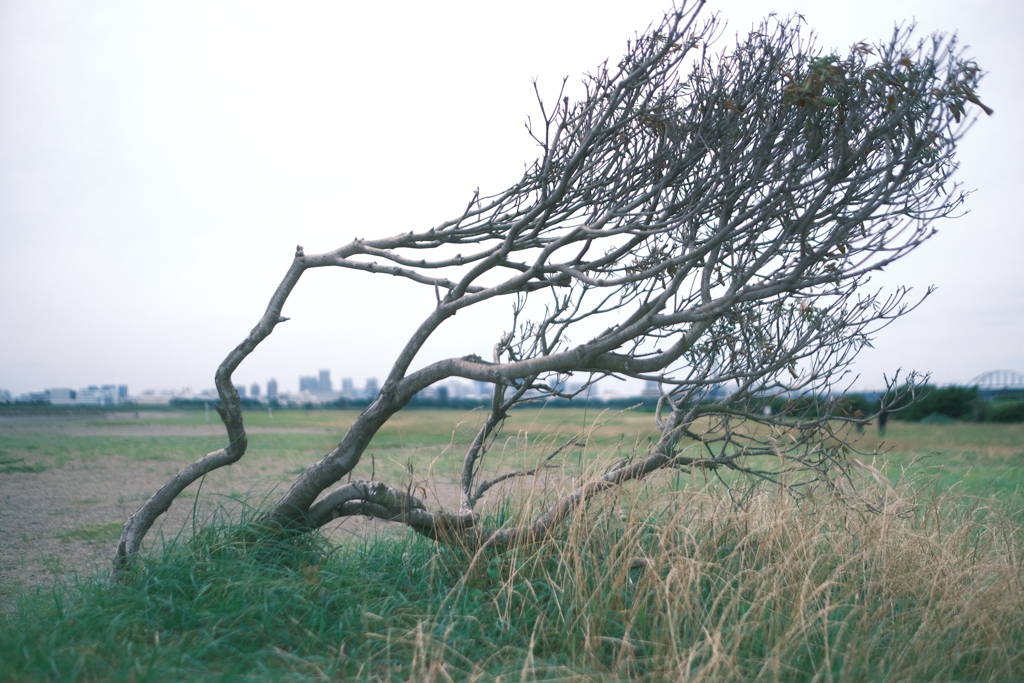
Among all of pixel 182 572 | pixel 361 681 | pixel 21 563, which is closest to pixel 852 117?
pixel 361 681

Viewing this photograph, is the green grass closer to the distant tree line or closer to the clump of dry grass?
the clump of dry grass

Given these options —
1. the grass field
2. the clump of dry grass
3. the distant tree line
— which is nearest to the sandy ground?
the grass field

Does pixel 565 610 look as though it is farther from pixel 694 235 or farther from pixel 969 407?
pixel 969 407

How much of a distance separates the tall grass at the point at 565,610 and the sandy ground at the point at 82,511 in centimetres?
57

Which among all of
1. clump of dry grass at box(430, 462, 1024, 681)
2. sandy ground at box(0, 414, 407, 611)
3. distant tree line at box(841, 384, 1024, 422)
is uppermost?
distant tree line at box(841, 384, 1024, 422)

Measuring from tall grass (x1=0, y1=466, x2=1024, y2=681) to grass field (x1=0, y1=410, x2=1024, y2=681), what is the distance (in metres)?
0.01

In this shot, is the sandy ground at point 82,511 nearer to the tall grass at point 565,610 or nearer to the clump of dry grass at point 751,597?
the tall grass at point 565,610

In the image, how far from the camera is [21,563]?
6.91 metres

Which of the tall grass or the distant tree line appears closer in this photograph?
the tall grass

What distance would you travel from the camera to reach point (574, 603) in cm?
374

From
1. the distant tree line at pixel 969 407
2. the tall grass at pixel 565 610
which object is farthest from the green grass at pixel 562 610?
the distant tree line at pixel 969 407

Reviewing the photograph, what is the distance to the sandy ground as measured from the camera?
5.91m

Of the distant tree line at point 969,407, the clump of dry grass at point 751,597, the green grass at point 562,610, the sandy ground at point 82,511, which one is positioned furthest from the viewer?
the distant tree line at point 969,407

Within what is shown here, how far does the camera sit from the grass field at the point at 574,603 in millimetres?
3273
